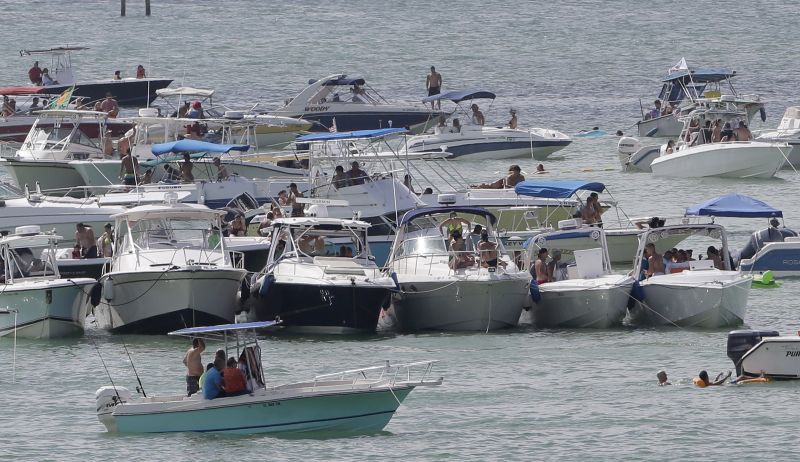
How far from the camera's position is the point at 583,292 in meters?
34.2

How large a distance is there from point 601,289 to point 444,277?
3105 millimetres

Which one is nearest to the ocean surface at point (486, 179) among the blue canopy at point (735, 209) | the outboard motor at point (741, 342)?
the outboard motor at point (741, 342)

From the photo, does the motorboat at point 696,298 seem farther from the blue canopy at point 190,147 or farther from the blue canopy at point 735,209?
the blue canopy at point 190,147

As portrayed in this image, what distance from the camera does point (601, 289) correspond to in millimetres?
34094

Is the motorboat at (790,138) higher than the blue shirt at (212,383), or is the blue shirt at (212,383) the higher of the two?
the motorboat at (790,138)

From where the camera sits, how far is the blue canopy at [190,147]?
4419 centimetres

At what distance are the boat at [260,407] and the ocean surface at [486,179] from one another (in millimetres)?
242

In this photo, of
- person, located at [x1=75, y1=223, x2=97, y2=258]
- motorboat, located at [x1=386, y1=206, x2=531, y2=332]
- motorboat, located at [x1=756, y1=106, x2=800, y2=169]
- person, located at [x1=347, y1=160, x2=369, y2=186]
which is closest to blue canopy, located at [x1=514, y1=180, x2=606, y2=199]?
person, located at [x1=347, y1=160, x2=369, y2=186]

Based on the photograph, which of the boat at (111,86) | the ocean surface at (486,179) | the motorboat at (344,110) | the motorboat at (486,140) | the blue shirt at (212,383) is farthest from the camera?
the boat at (111,86)

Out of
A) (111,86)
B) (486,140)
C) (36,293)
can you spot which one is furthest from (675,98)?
(36,293)

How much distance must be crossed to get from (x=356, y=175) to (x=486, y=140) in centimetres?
1821

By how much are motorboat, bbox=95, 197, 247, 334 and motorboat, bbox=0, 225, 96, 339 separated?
2.04 ft

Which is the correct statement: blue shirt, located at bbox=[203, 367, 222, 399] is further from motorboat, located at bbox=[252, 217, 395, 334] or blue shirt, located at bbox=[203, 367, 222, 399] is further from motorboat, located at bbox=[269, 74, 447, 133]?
motorboat, located at bbox=[269, 74, 447, 133]

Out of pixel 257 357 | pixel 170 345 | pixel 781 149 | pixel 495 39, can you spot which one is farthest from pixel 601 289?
pixel 495 39
